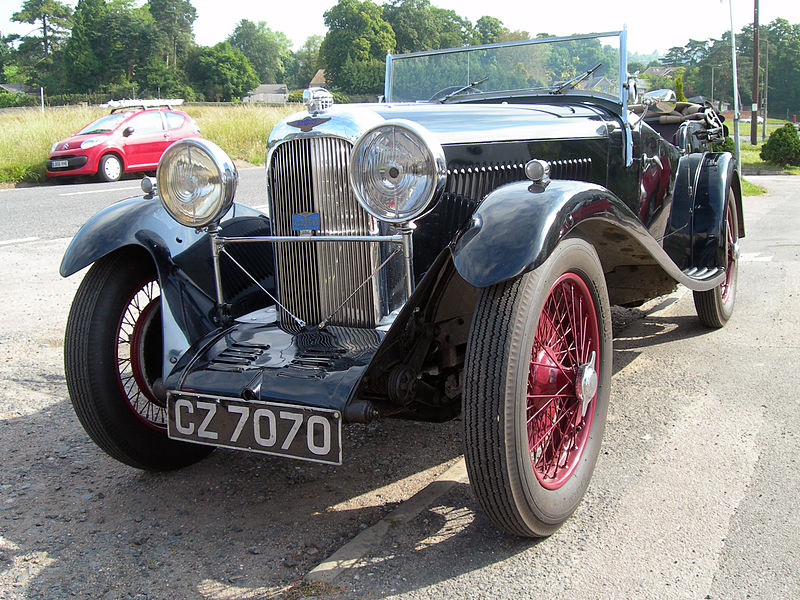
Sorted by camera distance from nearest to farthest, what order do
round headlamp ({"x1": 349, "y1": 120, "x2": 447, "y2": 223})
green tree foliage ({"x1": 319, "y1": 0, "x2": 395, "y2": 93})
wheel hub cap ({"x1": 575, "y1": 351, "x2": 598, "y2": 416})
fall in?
round headlamp ({"x1": 349, "y1": 120, "x2": 447, "y2": 223}) < wheel hub cap ({"x1": 575, "y1": 351, "x2": 598, "y2": 416}) < green tree foliage ({"x1": 319, "y1": 0, "x2": 395, "y2": 93})

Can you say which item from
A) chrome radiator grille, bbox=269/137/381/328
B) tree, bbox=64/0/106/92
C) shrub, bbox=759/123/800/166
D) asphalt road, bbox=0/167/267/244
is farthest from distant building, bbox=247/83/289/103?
chrome radiator grille, bbox=269/137/381/328

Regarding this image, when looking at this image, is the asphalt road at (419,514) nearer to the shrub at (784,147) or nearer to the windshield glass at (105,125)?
the windshield glass at (105,125)

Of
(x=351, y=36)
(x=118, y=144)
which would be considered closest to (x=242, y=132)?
(x=118, y=144)

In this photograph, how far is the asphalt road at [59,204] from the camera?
7863mm

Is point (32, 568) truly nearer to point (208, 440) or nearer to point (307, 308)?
point (208, 440)

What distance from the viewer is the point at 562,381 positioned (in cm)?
243

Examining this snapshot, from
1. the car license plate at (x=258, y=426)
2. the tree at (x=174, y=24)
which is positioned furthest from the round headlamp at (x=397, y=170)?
the tree at (x=174, y=24)

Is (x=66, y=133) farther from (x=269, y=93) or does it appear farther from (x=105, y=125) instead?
(x=269, y=93)

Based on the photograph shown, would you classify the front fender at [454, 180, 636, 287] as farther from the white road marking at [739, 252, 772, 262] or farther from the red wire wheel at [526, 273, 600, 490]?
the white road marking at [739, 252, 772, 262]

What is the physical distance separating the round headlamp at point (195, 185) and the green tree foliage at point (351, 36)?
21.7 m

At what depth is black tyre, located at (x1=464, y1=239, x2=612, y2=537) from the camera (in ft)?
6.61

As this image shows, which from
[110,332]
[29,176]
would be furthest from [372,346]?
[29,176]

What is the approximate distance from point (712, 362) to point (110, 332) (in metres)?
3.14

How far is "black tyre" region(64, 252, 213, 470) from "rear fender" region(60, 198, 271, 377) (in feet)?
0.30
